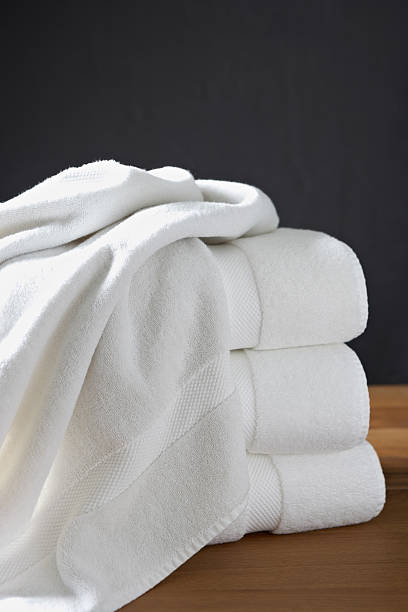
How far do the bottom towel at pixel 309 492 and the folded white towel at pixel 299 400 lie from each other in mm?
24

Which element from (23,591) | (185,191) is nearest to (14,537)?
(23,591)

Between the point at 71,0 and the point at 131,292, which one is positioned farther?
the point at 71,0

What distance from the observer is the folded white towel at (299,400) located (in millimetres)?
1117

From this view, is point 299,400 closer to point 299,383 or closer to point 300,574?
point 299,383

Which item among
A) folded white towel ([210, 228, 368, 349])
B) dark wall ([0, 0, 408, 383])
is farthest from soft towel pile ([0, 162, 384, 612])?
dark wall ([0, 0, 408, 383])

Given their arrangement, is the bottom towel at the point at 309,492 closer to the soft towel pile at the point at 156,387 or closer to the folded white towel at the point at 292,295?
the soft towel pile at the point at 156,387

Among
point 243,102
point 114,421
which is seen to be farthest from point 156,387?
point 243,102

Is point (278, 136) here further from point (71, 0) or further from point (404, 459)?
point (404, 459)

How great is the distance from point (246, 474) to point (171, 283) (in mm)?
274

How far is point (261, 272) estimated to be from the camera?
3.78 ft

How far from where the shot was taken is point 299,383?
1137 millimetres

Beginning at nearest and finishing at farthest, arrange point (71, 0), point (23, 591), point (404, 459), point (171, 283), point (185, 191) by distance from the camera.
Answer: point (23, 591), point (171, 283), point (185, 191), point (404, 459), point (71, 0)

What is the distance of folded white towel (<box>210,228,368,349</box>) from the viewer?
1.13 metres

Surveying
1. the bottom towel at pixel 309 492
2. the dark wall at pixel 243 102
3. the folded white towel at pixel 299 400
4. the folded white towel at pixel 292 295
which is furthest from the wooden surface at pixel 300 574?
the dark wall at pixel 243 102
